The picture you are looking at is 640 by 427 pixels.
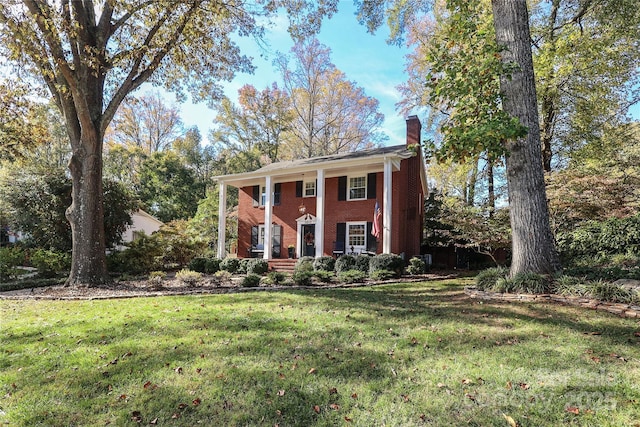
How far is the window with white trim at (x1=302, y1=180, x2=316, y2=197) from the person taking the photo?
705 inches

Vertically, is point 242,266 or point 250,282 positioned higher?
point 242,266

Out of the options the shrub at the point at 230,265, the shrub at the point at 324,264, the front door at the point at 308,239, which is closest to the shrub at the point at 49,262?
the shrub at the point at 230,265

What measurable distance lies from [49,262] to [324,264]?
1018cm

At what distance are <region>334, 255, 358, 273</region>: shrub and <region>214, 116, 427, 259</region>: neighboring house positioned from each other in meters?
1.63

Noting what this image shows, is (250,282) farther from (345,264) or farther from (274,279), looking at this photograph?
(345,264)

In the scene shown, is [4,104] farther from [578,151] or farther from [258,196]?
[578,151]

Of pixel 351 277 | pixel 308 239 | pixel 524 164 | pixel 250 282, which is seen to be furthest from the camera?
pixel 308 239

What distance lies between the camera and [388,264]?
11891mm

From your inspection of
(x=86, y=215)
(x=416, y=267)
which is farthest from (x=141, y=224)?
(x=416, y=267)

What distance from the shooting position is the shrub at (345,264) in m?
13.0

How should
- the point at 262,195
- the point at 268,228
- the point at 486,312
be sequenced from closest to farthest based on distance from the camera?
the point at 486,312 < the point at 268,228 < the point at 262,195

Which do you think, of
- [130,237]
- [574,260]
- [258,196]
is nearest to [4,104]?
[258,196]

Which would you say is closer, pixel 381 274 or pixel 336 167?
pixel 381 274

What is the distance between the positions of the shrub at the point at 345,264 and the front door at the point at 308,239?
420cm
